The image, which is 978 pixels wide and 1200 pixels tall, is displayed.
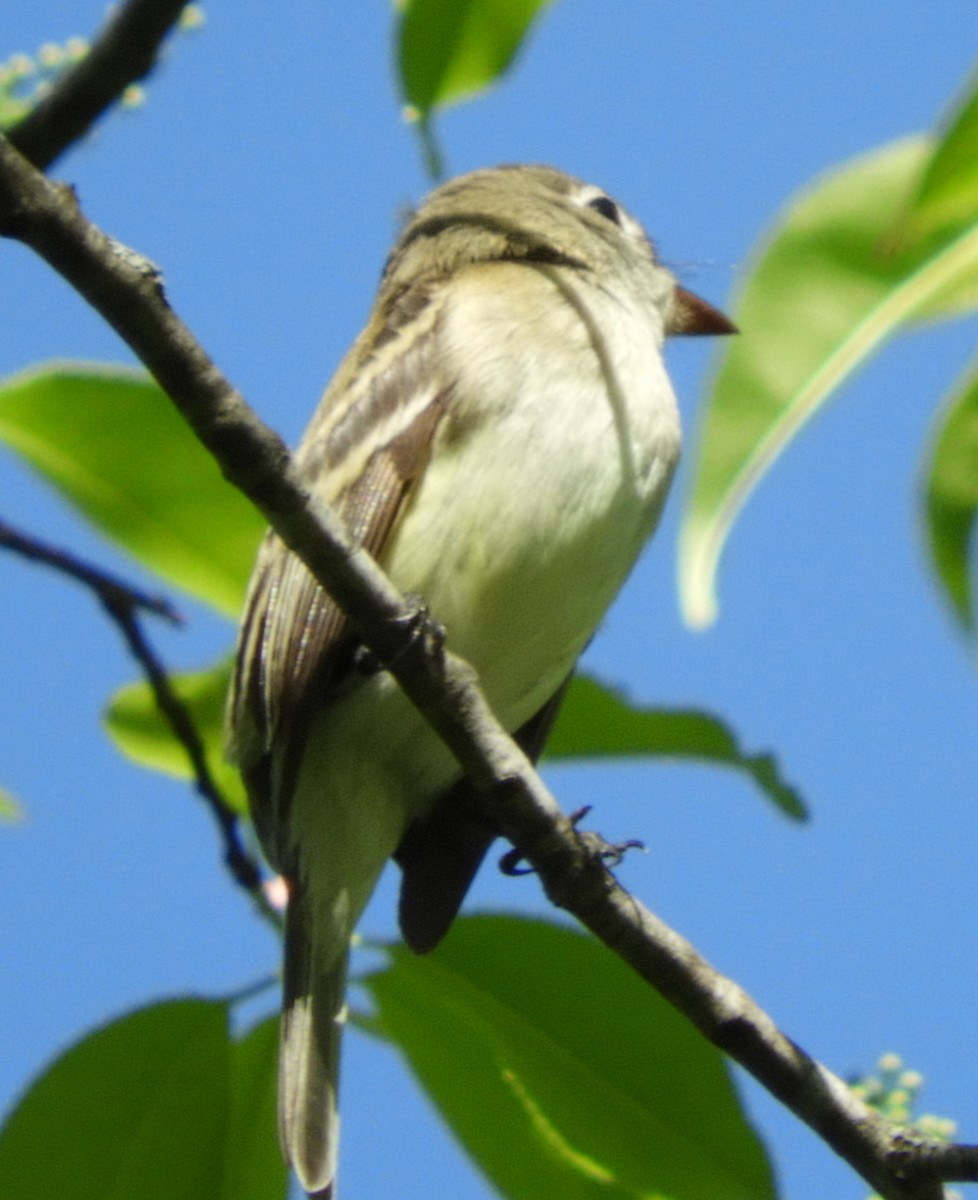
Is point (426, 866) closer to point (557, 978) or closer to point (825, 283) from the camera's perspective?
point (557, 978)

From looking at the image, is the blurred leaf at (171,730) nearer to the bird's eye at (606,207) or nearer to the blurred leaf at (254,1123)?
the blurred leaf at (254,1123)

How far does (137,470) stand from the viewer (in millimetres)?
2715

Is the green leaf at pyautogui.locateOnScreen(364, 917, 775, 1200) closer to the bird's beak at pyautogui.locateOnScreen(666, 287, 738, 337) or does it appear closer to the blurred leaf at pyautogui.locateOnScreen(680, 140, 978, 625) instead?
the blurred leaf at pyautogui.locateOnScreen(680, 140, 978, 625)

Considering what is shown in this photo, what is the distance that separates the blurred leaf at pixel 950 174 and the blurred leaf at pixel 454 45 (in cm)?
96

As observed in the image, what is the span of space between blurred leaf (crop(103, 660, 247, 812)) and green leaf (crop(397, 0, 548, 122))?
1104 millimetres

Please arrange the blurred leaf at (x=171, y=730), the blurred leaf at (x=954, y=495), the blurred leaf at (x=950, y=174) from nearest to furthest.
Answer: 1. the blurred leaf at (x=950, y=174)
2. the blurred leaf at (x=954, y=495)
3. the blurred leaf at (x=171, y=730)

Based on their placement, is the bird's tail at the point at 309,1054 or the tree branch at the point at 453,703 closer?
the tree branch at the point at 453,703

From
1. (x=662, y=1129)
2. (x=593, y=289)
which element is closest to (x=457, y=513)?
(x=593, y=289)

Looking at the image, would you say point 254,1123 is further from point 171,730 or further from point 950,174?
point 950,174

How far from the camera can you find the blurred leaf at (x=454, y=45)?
7.66 feet

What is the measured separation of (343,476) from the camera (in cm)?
332

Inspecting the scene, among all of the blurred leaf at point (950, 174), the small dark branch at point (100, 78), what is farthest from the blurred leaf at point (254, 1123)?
the blurred leaf at point (950, 174)

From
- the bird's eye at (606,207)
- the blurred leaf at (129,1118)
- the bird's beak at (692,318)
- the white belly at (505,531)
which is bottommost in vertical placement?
the blurred leaf at (129,1118)

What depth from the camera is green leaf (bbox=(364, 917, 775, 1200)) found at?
225 cm
